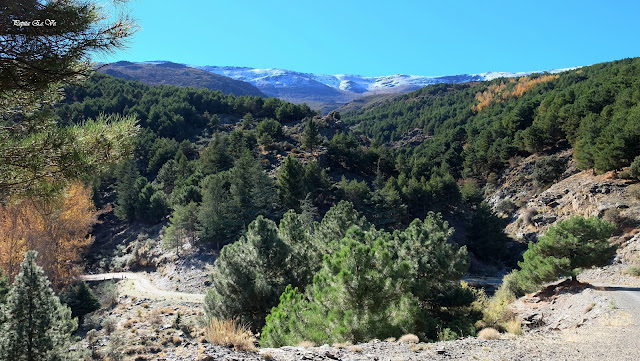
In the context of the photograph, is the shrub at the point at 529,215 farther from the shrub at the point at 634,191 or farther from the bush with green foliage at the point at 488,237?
the shrub at the point at 634,191

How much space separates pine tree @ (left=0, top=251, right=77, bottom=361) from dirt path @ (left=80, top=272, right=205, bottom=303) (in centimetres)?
1714

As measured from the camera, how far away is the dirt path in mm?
27141

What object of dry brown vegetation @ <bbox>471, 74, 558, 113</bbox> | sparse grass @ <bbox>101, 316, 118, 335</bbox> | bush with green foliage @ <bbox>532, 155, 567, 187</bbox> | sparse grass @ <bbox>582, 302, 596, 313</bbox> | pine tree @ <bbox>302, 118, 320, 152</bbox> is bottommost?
sparse grass @ <bbox>101, 316, 118, 335</bbox>

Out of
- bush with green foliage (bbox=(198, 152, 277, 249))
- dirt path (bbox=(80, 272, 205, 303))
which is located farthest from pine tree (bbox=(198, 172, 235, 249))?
dirt path (bbox=(80, 272, 205, 303))

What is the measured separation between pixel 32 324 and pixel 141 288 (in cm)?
2376

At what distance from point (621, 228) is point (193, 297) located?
35.8 meters

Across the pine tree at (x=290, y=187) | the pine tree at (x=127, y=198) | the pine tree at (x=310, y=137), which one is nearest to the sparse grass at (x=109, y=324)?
the pine tree at (x=290, y=187)

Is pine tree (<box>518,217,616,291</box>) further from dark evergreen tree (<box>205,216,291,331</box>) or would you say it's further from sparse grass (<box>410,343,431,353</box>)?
dark evergreen tree (<box>205,216,291,331</box>)

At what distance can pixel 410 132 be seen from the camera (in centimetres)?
10975

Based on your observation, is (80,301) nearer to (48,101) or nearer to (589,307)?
(48,101)

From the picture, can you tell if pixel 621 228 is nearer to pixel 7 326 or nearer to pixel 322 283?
pixel 322 283

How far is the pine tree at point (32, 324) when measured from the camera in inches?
339

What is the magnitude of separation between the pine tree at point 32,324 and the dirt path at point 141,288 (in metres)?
17.1

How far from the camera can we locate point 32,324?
8.92 m
